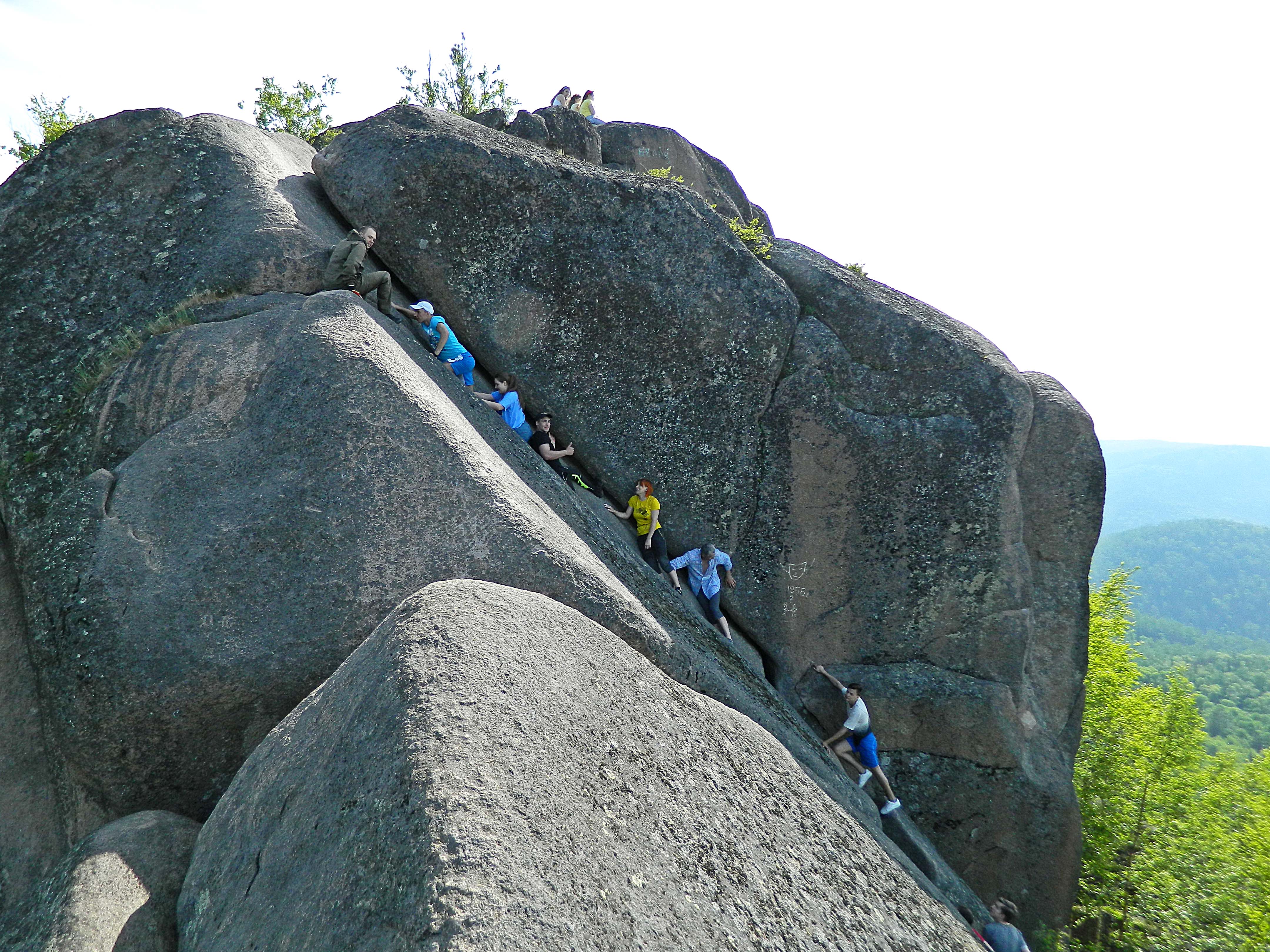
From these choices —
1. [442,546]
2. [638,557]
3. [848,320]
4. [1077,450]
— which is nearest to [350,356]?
[442,546]

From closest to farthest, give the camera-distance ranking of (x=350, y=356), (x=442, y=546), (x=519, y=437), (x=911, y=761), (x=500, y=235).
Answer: (x=442, y=546), (x=350, y=356), (x=519, y=437), (x=500, y=235), (x=911, y=761)

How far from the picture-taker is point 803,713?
1256 centimetres

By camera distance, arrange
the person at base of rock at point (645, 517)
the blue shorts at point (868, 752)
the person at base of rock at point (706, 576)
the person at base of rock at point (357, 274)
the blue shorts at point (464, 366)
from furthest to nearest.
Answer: the person at base of rock at point (706, 576), the blue shorts at point (868, 752), the person at base of rock at point (645, 517), the blue shorts at point (464, 366), the person at base of rock at point (357, 274)

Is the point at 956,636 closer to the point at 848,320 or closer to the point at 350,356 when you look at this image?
the point at 848,320

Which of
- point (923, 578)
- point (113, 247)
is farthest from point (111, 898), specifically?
point (923, 578)

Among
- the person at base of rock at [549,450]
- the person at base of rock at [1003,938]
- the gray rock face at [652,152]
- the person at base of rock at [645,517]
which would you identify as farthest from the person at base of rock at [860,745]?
the gray rock face at [652,152]

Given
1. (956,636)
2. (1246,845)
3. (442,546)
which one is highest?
(442,546)

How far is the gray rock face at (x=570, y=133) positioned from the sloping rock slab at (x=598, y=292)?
455 centimetres

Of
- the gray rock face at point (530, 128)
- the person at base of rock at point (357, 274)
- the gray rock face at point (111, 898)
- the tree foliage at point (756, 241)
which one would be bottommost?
the gray rock face at point (111, 898)

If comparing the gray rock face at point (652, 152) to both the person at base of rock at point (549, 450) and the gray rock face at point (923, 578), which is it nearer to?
the gray rock face at point (923, 578)

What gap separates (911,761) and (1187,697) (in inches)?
460

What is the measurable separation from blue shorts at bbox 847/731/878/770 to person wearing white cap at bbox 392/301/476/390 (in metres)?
8.21

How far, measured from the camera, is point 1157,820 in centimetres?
1719

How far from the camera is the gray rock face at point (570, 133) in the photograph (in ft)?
53.5
